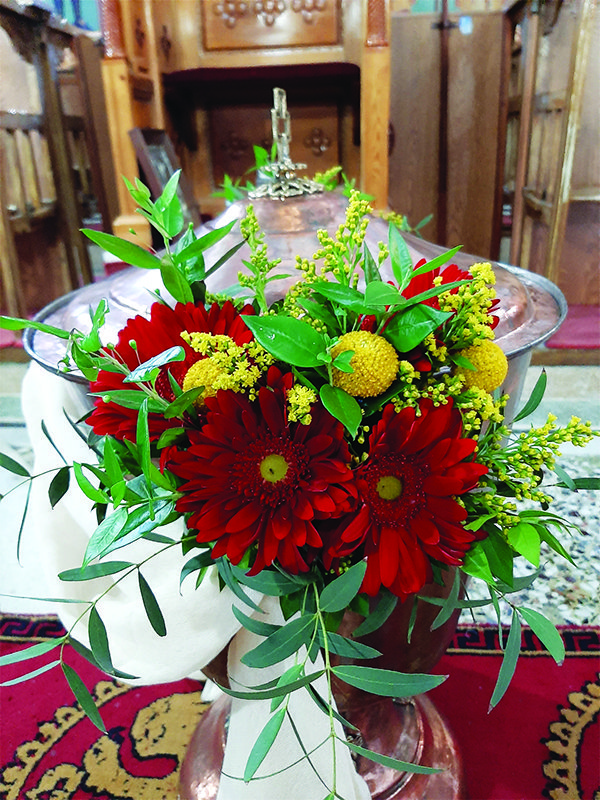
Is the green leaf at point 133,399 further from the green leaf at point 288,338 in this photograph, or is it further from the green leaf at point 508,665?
the green leaf at point 508,665

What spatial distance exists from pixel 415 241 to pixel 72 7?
10.7ft

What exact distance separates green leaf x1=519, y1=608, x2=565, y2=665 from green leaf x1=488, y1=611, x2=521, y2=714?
1 centimetres

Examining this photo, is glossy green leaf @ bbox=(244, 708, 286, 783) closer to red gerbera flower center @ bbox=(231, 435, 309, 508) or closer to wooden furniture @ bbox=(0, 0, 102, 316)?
red gerbera flower center @ bbox=(231, 435, 309, 508)

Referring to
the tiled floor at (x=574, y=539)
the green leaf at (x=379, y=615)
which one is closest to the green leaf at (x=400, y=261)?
the green leaf at (x=379, y=615)

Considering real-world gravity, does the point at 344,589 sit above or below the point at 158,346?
below

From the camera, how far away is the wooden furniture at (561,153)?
228cm

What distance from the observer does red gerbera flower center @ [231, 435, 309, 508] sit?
0.44m

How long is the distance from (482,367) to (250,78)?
7.61 ft

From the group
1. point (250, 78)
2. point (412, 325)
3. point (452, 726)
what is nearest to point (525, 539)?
point (412, 325)

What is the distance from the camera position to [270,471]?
17.3 inches

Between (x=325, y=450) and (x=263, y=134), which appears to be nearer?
(x=325, y=450)

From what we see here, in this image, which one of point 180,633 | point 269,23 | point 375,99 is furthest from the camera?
point 269,23

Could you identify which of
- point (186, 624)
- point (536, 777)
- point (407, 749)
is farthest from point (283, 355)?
point (536, 777)

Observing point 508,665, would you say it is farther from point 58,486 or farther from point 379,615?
point 58,486
